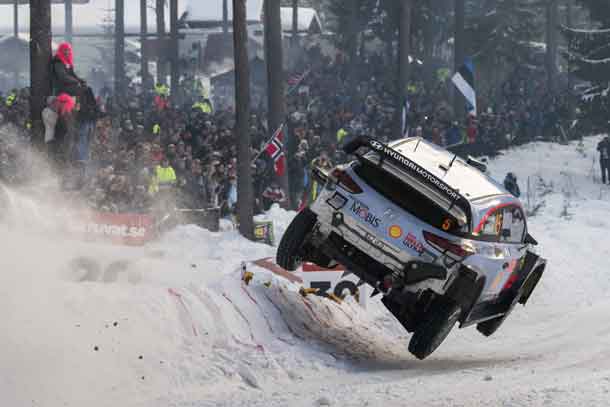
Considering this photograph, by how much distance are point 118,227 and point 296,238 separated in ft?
17.4

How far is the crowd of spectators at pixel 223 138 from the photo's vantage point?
1761 centimetres

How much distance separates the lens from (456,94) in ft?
133

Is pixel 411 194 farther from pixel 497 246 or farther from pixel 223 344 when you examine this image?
pixel 223 344

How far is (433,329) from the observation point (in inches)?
Result: 425

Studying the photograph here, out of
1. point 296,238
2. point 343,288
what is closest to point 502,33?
point 343,288

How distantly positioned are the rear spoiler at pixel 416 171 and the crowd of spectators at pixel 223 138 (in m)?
6.23

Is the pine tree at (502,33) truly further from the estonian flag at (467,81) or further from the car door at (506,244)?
the car door at (506,244)

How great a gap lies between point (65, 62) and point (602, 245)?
11885 millimetres

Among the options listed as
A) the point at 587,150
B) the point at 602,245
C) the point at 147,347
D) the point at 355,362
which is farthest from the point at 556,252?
the point at 587,150

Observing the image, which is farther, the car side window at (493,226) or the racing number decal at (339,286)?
the racing number decal at (339,286)

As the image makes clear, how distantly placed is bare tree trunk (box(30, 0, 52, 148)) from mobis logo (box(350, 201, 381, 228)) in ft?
21.2

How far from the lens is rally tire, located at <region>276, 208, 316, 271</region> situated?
11414 mm

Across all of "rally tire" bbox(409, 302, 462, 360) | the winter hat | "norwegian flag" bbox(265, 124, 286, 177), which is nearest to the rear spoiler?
"rally tire" bbox(409, 302, 462, 360)

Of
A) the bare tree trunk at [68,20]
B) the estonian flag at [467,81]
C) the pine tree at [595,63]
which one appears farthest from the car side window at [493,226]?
the bare tree trunk at [68,20]
